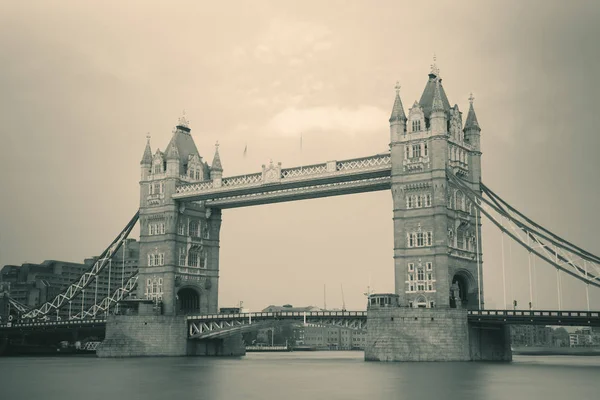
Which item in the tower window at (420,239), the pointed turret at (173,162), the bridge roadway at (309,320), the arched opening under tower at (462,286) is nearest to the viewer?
the bridge roadway at (309,320)

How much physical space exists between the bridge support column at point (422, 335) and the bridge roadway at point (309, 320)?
8.79ft

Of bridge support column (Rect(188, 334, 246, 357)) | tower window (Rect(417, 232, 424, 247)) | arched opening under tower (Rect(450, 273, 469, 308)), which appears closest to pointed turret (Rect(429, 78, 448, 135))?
tower window (Rect(417, 232, 424, 247))

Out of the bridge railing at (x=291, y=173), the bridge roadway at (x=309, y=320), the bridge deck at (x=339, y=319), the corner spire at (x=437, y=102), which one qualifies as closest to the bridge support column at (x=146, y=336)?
the bridge roadway at (x=309, y=320)

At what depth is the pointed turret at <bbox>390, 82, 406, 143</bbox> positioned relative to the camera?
3762 inches

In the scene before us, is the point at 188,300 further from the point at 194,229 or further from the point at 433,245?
the point at 433,245

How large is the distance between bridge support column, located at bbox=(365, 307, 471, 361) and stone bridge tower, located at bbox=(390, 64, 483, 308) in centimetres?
351

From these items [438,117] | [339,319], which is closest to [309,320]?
[339,319]

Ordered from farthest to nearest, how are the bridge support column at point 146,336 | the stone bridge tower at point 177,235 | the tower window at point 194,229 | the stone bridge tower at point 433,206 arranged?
the tower window at point 194,229 → the stone bridge tower at point 177,235 → the bridge support column at point 146,336 → the stone bridge tower at point 433,206

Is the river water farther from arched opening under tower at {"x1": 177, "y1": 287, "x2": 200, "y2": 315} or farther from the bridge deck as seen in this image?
arched opening under tower at {"x1": 177, "y1": 287, "x2": 200, "y2": 315}

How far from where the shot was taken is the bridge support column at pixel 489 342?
8862 centimetres

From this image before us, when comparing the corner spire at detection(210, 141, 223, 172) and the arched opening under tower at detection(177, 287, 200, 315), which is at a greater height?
the corner spire at detection(210, 141, 223, 172)

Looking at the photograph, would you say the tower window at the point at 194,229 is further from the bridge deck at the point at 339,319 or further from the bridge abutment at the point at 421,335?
the bridge abutment at the point at 421,335

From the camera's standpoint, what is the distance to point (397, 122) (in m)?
96.1

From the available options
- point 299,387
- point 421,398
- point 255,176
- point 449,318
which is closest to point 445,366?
point 449,318
